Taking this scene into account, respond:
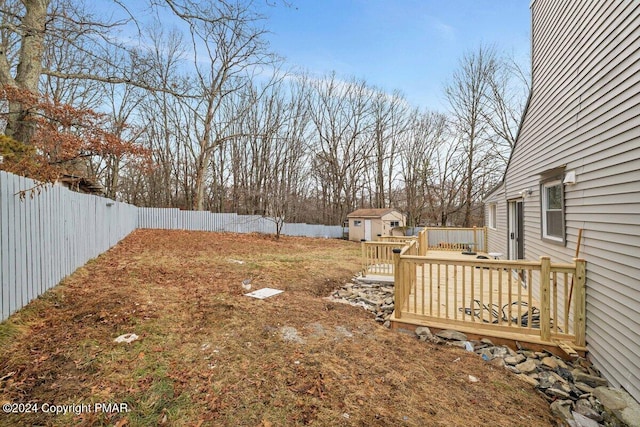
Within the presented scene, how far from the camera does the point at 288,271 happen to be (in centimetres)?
752

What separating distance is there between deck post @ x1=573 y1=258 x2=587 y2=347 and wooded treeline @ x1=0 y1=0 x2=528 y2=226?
47.1 feet

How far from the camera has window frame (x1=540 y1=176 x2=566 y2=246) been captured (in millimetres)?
4188

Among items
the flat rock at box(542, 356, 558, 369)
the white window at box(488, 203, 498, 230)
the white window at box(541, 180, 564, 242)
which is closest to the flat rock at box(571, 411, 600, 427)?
the flat rock at box(542, 356, 558, 369)

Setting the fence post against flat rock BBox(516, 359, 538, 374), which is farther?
the fence post

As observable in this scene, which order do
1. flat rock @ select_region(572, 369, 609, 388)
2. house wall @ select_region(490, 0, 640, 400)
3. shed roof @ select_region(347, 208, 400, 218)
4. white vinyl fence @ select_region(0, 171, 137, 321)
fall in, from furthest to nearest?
shed roof @ select_region(347, 208, 400, 218) < white vinyl fence @ select_region(0, 171, 137, 321) < flat rock @ select_region(572, 369, 609, 388) < house wall @ select_region(490, 0, 640, 400)

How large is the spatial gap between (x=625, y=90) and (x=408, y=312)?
3.57 meters

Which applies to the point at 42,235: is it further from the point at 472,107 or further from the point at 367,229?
the point at 472,107

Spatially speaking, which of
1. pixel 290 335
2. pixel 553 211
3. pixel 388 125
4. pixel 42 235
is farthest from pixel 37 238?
pixel 388 125

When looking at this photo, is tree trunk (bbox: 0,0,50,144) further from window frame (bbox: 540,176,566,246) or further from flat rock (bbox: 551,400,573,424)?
window frame (bbox: 540,176,566,246)

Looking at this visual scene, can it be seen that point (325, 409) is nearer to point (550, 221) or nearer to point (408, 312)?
point (408, 312)

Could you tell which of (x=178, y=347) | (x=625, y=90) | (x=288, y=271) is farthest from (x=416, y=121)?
(x=178, y=347)

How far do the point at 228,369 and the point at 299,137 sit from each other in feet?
72.8

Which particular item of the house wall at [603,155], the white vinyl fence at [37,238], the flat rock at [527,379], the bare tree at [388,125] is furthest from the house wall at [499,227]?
the bare tree at [388,125]

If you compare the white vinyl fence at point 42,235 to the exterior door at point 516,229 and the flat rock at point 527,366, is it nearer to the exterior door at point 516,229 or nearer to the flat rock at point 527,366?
the flat rock at point 527,366
